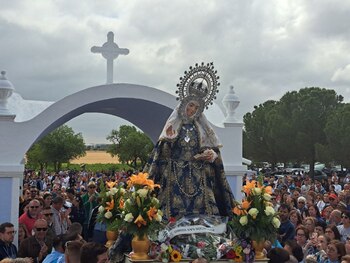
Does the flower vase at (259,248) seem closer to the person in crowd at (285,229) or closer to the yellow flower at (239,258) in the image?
the yellow flower at (239,258)

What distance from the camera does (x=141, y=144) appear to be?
2450 inches

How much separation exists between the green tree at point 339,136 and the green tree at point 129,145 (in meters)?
24.8

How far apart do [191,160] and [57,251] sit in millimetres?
2224

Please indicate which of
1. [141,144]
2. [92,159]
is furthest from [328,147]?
[92,159]

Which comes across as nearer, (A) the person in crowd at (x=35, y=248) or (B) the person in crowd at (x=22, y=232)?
(A) the person in crowd at (x=35, y=248)

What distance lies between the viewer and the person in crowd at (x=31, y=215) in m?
9.48

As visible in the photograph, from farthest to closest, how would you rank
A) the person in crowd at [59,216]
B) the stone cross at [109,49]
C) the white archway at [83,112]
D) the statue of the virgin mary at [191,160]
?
the stone cross at [109,49]
the white archway at [83,112]
the person in crowd at [59,216]
the statue of the virgin mary at [191,160]

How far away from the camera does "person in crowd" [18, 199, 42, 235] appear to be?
9484 millimetres

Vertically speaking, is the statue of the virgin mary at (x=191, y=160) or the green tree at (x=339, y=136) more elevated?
the green tree at (x=339, y=136)

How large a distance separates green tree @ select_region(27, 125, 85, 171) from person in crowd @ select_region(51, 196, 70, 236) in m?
44.8

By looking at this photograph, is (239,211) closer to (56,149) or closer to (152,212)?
(152,212)

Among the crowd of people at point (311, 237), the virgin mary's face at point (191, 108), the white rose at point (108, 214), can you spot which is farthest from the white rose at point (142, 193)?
the crowd of people at point (311, 237)

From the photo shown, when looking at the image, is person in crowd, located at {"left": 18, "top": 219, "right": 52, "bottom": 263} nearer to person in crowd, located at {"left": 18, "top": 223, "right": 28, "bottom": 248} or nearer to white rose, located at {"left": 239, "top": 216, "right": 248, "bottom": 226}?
person in crowd, located at {"left": 18, "top": 223, "right": 28, "bottom": 248}

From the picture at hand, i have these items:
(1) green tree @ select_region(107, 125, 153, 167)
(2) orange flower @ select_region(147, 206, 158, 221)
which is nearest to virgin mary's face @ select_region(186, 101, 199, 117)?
(2) orange flower @ select_region(147, 206, 158, 221)
